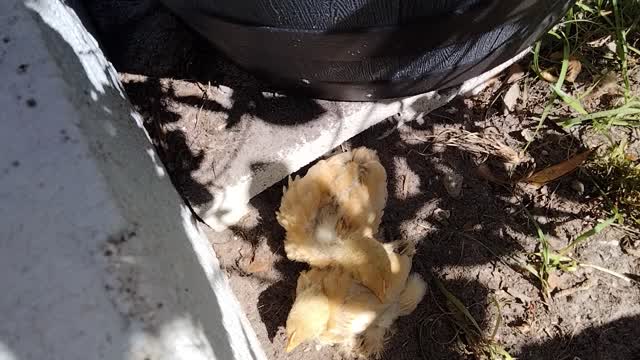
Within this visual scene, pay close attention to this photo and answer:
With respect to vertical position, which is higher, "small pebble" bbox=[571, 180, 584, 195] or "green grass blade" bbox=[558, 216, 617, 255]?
"small pebble" bbox=[571, 180, 584, 195]

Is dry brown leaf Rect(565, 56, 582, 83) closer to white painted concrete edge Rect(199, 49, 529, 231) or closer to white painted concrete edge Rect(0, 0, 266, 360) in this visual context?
white painted concrete edge Rect(199, 49, 529, 231)

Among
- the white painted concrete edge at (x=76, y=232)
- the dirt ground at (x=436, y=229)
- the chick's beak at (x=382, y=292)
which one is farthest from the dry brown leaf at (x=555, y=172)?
the white painted concrete edge at (x=76, y=232)

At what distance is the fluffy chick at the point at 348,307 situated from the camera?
7.17 ft

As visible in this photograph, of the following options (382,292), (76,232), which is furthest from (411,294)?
(76,232)

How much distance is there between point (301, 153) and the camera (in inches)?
95.0

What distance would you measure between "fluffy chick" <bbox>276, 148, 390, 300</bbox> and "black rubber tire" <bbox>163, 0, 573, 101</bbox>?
285mm

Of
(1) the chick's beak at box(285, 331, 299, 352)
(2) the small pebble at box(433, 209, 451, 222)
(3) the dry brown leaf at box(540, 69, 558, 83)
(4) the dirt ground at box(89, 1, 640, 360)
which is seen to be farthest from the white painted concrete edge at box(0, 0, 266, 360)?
(3) the dry brown leaf at box(540, 69, 558, 83)

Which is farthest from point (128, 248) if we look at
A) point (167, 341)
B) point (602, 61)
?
point (602, 61)

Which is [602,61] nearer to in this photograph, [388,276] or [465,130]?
[465,130]

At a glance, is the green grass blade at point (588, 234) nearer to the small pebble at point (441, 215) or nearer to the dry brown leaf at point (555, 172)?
the dry brown leaf at point (555, 172)

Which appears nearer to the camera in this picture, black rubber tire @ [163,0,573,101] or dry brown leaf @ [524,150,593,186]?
black rubber tire @ [163,0,573,101]

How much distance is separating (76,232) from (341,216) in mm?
1090

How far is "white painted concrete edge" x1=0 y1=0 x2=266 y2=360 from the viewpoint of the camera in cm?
130

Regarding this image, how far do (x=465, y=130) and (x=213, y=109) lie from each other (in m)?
1.05
